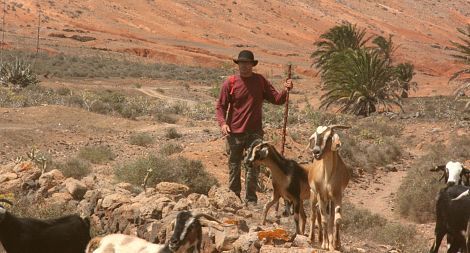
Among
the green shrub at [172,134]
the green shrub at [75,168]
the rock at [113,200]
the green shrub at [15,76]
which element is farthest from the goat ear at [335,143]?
the green shrub at [15,76]

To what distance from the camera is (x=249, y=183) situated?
9695 mm

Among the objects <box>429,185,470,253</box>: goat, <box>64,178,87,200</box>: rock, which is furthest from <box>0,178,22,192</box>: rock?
<box>429,185,470,253</box>: goat

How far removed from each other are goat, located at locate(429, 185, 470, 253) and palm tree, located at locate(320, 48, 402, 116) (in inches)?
874

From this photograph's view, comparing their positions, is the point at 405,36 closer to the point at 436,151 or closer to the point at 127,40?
the point at 127,40

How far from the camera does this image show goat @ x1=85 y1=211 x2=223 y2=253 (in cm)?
560

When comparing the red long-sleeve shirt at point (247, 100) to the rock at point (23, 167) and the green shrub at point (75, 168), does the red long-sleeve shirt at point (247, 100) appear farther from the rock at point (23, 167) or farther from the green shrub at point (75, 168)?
the green shrub at point (75, 168)

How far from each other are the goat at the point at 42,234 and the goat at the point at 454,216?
431 cm

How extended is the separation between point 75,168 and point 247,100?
6.10 m

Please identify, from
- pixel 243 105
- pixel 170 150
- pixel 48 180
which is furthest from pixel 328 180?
pixel 170 150

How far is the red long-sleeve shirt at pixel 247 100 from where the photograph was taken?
9.39m

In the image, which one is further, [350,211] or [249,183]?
[350,211]

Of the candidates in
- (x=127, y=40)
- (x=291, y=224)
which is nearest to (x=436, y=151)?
(x=291, y=224)

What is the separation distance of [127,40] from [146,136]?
148 feet

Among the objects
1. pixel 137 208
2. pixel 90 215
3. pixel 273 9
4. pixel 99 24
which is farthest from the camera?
pixel 273 9
